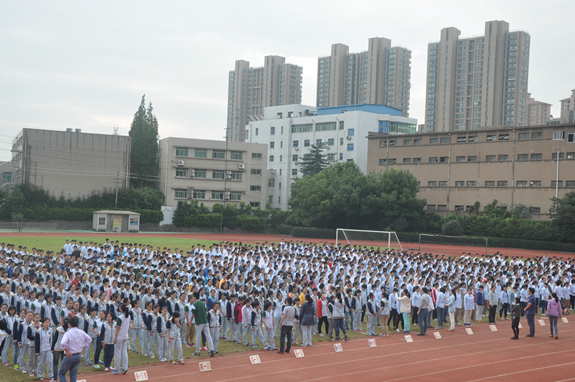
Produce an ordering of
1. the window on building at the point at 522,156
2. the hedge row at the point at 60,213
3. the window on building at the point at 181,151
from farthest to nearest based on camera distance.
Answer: the window on building at the point at 181,151 < the hedge row at the point at 60,213 < the window on building at the point at 522,156

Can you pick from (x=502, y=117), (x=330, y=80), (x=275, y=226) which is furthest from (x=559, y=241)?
(x=330, y=80)

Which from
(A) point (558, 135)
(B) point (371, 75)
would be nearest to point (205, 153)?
(A) point (558, 135)

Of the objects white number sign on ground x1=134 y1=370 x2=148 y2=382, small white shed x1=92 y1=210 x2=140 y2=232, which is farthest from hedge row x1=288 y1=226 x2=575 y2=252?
white number sign on ground x1=134 y1=370 x2=148 y2=382

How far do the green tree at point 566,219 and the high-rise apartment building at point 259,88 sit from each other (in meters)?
85.6

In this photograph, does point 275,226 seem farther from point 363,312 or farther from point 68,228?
point 363,312

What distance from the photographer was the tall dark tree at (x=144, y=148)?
A: 66.2 metres

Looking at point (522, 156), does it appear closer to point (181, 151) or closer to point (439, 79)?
point (181, 151)

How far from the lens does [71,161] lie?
5809cm

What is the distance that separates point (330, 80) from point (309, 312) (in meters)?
113

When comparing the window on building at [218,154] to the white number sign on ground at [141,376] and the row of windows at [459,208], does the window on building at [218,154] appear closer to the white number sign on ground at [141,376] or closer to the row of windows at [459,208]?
the row of windows at [459,208]

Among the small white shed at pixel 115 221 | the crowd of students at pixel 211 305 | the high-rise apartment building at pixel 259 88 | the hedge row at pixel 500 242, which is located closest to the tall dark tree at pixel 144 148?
the small white shed at pixel 115 221

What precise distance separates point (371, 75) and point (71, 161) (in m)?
75.3

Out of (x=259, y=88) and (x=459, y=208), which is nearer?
(x=459, y=208)

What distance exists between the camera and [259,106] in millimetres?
133375
